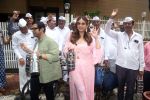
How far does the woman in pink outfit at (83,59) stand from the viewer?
6.84 meters

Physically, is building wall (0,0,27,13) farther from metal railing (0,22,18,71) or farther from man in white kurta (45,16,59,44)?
man in white kurta (45,16,59,44)

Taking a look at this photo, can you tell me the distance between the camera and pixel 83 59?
22.5 feet

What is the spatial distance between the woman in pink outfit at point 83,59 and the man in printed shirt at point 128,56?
1.22 metres

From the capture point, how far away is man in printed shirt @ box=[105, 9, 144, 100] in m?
8.04

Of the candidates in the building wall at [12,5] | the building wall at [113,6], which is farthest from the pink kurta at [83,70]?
the building wall at [113,6]

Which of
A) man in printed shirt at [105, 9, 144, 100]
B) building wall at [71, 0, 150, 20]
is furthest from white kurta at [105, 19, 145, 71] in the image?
building wall at [71, 0, 150, 20]

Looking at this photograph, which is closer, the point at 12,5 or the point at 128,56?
the point at 128,56

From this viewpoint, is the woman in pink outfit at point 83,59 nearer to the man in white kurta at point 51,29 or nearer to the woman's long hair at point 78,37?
the woman's long hair at point 78,37

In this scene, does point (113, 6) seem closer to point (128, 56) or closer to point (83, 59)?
point (128, 56)

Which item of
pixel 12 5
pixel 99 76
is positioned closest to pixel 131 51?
pixel 99 76

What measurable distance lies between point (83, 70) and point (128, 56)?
1.52 metres

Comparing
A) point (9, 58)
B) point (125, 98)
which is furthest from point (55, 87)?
point (9, 58)

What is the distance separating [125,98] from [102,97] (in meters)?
0.75

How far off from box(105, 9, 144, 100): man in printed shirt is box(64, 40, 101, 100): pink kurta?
1255 mm
